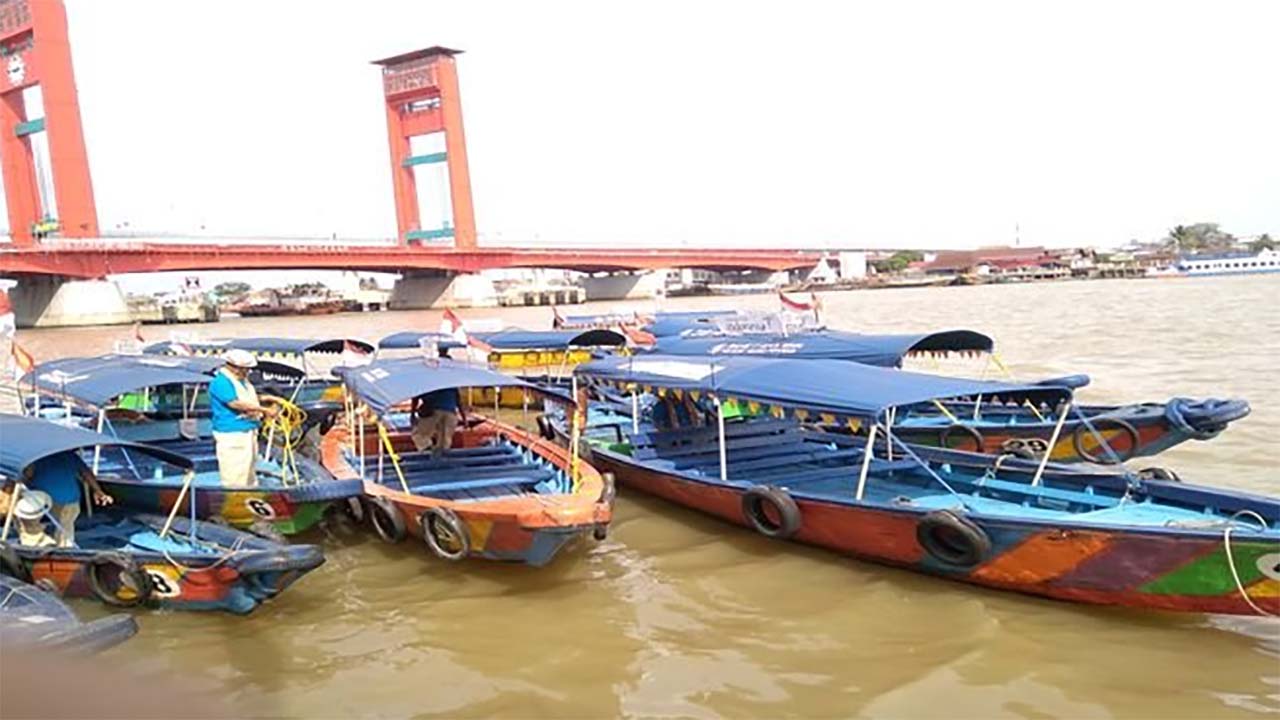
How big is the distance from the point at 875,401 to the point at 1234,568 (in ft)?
8.00

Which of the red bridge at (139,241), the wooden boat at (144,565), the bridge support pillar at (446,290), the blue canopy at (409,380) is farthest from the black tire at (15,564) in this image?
the bridge support pillar at (446,290)

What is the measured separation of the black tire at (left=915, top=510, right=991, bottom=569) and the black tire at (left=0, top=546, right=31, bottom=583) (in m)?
6.35

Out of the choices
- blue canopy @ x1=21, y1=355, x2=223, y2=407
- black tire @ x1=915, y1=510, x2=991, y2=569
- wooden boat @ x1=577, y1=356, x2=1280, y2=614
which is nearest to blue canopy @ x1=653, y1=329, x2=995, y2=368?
wooden boat @ x1=577, y1=356, x2=1280, y2=614

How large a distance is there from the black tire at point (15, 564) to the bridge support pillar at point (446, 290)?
54.4 m

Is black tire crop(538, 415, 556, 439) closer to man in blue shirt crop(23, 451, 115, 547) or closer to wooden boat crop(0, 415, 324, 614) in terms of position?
wooden boat crop(0, 415, 324, 614)

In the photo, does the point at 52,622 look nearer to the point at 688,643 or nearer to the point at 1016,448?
the point at 688,643

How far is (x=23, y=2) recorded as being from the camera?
169ft

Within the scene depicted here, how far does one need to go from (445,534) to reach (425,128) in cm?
6409

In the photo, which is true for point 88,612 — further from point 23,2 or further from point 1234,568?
point 23,2

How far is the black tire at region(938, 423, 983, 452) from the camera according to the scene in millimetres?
11195

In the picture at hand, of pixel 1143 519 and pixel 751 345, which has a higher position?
pixel 751 345

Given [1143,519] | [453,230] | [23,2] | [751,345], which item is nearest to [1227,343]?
[751,345]

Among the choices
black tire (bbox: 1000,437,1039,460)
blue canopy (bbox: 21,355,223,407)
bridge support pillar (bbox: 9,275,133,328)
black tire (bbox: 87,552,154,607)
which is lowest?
black tire (bbox: 1000,437,1039,460)

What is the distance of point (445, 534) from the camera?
756 cm
